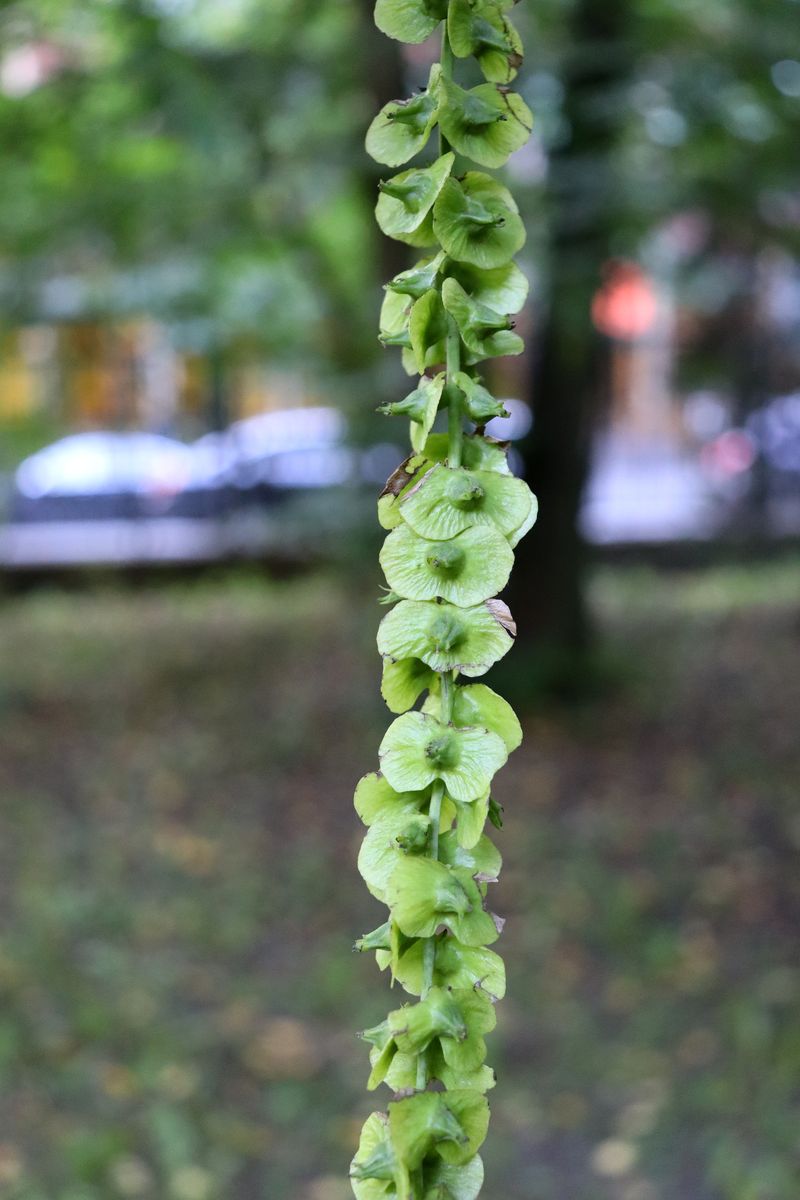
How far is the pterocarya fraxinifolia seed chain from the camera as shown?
86cm

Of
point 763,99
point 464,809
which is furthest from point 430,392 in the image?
point 763,99

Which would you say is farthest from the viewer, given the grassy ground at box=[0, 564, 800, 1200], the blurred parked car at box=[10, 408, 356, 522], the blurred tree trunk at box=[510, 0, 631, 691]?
the blurred parked car at box=[10, 408, 356, 522]

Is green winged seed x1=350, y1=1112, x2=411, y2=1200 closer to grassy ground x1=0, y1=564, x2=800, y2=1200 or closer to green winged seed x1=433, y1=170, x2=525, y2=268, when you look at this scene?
green winged seed x1=433, y1=170, x2=525, y2=268

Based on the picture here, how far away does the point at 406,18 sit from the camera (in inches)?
36.5

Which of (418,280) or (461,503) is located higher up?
(418,280)

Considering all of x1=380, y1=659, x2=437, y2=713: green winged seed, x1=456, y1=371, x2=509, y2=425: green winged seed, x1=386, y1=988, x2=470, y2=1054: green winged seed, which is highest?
x1=456, y1=371, x2=509, y2=425: green winged seed

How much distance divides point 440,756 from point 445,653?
70mm

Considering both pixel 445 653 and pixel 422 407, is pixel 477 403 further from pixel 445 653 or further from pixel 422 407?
pixel 445 653

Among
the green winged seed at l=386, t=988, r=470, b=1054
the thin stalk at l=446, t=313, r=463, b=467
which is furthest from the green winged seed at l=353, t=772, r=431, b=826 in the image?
the thin stalk at l=446, t=313, r=463, b=467

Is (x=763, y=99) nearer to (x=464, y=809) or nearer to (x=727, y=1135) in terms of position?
(x=727, y=1135)

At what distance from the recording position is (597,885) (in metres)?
5.91

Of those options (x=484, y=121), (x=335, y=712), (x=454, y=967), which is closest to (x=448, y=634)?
(x=454, y=967)

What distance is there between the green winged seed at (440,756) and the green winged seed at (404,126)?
0.42 metres

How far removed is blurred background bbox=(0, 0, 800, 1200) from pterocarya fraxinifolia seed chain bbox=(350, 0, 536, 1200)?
3286mm
